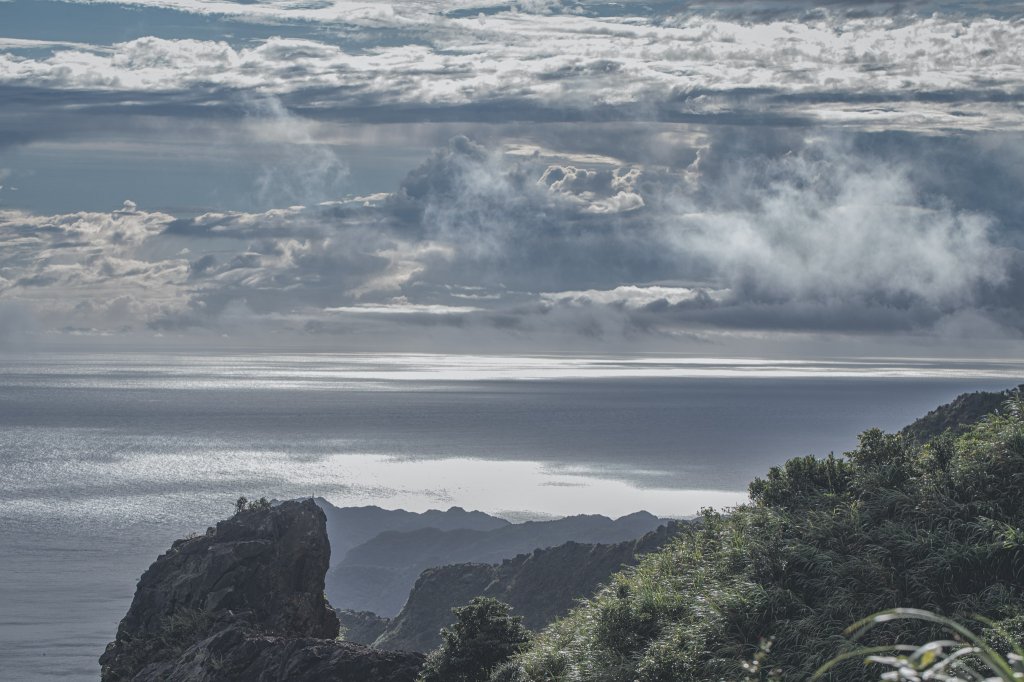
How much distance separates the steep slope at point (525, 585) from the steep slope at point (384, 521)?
62.5 m

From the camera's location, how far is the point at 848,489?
31.1 metres

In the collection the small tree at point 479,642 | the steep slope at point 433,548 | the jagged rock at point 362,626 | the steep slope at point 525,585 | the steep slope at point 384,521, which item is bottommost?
the steep slope at point 384,521

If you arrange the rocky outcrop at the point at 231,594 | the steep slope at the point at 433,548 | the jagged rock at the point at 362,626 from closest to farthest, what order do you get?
1. the rocky outcrop at the point at 231,594
2. the jagged rock at the point at 362,626
3. the steep slope at the point at 433,548

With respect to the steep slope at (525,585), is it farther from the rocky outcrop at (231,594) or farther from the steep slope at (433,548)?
the steep slope at (433,548)

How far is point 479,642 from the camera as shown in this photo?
31.0 meters

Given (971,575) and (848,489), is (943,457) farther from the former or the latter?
(971,575)

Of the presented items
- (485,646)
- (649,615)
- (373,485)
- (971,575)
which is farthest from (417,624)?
(373,485)

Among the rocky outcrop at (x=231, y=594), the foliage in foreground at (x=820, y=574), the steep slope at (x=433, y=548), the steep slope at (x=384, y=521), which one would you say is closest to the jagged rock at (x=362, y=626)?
the steep slope at (x=433, y=548)

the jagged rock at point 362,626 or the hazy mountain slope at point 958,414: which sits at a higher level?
the hazy mountain slope at point 958,414

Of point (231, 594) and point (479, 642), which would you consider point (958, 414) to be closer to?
point (479, 642)

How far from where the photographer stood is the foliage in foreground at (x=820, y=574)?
24.5m

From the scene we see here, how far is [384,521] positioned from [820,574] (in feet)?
404

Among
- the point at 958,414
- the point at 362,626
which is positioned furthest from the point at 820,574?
the point at 362,626

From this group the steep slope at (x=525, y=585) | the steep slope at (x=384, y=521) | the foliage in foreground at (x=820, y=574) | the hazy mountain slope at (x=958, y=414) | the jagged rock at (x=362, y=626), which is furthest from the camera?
the steep slope at (x=384, y=521)
